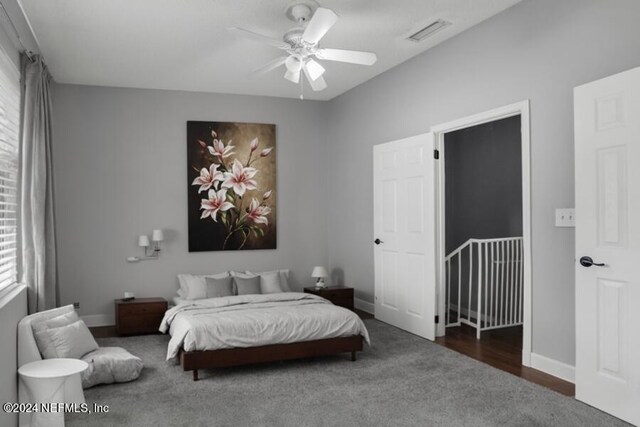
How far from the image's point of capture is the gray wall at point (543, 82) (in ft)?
11.3

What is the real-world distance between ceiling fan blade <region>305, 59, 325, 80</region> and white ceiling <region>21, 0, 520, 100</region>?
0.41 meters

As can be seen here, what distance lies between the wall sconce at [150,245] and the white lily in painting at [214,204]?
60cm

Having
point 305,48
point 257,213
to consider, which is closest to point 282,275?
point 257,213

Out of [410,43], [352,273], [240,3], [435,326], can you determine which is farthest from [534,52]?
[352,273]

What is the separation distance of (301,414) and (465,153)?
456 cm

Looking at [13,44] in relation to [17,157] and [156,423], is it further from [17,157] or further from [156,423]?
[156,423]

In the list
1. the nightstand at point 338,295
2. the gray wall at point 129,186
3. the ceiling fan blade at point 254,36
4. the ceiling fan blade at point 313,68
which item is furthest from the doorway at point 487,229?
the gray wall at point 129,186

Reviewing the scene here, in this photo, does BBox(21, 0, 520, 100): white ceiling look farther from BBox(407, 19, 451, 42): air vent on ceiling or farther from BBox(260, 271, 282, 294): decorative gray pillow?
BBox(260, 271, 282, 294): decorative gray pillow

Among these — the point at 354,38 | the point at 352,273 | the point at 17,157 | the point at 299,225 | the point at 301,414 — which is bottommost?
the point at 301,414

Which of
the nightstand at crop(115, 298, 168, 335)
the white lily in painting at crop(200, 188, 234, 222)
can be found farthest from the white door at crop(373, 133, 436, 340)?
the nightstand at crop(115, 298, 168, 335)

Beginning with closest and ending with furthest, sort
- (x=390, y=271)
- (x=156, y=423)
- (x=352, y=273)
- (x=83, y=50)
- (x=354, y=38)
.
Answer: (x=156, y=423) → (x=354, y=38) → (x=83, y=50) → (x=390, y=271) → (x=352, y=273)

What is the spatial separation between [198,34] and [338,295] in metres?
3.38

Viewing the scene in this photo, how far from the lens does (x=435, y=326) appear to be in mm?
5078

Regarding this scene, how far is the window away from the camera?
3.45 metres
